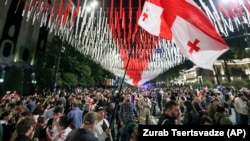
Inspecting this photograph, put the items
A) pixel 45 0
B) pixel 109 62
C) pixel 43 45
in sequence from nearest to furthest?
pixel 45 0, pixel 43 45, pixel 109 62

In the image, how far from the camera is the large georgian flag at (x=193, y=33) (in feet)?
18.0

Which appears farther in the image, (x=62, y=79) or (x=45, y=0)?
(x=62, y=79)

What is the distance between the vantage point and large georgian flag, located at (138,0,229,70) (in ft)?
18.0

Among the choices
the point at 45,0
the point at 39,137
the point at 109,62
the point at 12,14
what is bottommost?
the point at 39,137

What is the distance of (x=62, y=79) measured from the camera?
33.6 m

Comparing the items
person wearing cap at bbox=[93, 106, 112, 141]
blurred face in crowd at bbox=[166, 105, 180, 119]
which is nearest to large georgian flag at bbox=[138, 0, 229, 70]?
blurred face in crowd at bbox=[166, 105, 180, 119]

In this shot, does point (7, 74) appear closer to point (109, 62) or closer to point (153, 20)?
point (109, 62)

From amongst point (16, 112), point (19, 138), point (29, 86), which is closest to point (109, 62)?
point (29, 86)

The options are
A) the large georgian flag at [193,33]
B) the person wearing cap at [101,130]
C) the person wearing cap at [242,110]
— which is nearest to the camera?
the large georgian flag at [193,33]

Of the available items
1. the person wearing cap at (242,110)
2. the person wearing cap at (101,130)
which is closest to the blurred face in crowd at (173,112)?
the person wearing cap at (101,130)

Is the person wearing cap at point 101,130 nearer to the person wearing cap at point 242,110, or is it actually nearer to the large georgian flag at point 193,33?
the large georgian flag at point 193,33

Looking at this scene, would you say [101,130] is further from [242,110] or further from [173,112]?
[242,110]

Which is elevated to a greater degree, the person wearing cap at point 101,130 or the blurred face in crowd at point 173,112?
the blurred face in crowd at point 173,112

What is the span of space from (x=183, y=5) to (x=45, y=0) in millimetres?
29885
